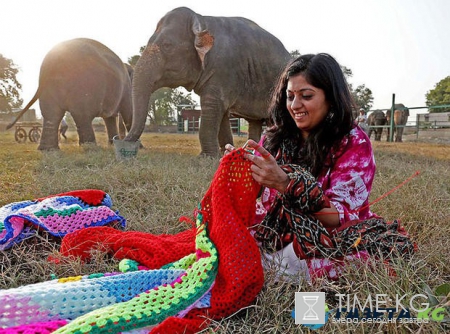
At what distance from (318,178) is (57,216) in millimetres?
1300

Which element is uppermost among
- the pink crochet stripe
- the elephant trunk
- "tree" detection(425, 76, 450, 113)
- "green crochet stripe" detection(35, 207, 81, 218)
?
"tree" detection(425, 76, 450, 113)

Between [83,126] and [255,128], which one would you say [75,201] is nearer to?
[255,128]

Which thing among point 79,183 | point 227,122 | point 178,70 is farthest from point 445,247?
point 227,122

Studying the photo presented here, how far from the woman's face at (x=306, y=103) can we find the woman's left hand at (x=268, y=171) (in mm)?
296

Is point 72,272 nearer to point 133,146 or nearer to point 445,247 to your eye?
point 445,247

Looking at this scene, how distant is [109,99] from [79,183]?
15.5ft

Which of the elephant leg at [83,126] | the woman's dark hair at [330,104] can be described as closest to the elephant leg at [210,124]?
the elephant leg at [83,126]

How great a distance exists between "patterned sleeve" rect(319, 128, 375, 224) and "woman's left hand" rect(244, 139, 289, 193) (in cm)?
23

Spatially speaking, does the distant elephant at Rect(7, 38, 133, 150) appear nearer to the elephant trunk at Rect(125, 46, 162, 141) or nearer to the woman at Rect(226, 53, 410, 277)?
the elephant trunk at Rect(125, 46, 162, 141)

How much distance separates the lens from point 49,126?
6254 mm

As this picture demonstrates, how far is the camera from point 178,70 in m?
4.67

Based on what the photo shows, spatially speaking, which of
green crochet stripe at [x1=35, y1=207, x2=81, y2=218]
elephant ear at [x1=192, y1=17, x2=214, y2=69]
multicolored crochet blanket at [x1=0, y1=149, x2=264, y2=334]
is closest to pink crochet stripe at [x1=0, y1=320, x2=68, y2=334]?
multicolored crochet blanket at [x1=0, y1=149, x2=264, y2=334]

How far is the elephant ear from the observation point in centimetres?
458

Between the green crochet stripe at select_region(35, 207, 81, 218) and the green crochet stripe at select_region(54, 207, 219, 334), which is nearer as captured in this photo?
the green crochet stripe at select_region(54, 207, 219, 334)
